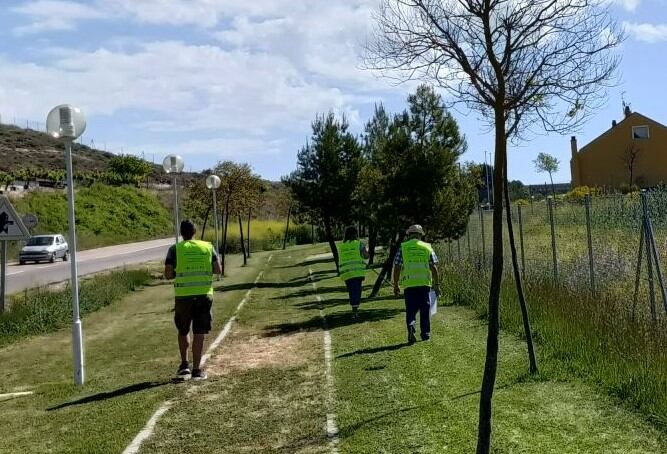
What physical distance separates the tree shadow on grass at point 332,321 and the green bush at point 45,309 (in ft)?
15.1

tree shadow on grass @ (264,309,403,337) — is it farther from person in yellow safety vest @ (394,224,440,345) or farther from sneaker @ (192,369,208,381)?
sneaker @ (192,369,208,381)

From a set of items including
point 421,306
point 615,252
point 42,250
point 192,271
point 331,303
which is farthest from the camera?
point 42,250

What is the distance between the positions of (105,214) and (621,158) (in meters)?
45.3

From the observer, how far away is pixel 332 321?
13422 millimetres

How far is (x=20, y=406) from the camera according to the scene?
8102 millimetres

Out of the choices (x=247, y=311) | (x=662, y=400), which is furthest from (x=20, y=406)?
(x=247, y=311)

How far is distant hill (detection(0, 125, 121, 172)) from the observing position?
84.8 metres

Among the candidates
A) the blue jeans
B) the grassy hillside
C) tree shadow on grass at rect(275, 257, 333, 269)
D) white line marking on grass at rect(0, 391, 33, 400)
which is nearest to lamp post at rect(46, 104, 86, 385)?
white line marking on grass at rect(0, 391, 33, 400)

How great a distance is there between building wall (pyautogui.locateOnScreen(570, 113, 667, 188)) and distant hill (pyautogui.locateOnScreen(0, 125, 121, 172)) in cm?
5337

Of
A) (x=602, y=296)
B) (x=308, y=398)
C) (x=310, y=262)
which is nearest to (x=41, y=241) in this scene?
(x=310, y=262)

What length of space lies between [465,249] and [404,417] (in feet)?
52.5

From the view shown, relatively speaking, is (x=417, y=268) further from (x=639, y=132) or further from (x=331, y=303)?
(x=639, y=132)

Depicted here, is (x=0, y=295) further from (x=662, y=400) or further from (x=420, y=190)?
(x=662, y=400)

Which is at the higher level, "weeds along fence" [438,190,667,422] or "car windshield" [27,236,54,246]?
"car windshield" [27,236,54,246]
